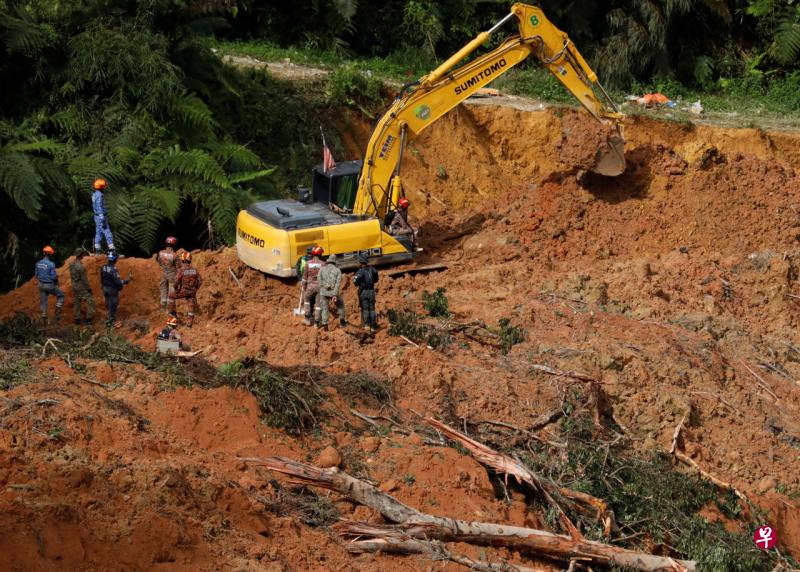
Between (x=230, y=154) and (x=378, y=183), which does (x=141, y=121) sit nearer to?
(x=230, y=154)

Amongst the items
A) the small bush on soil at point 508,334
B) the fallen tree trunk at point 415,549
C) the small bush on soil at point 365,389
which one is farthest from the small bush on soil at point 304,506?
the small bush on soil at point 508,334

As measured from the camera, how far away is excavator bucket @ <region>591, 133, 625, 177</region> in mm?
20328

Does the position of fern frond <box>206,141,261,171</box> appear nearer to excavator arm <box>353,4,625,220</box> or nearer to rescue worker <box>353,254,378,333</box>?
excavator arm <box>353,4,625,220</box>

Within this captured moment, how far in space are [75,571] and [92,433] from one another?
2156mm

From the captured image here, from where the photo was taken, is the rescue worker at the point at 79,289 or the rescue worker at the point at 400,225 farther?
the rescue worker at the point at 400,225

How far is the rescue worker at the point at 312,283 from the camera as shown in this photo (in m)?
15.3

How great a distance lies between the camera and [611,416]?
47.7ft

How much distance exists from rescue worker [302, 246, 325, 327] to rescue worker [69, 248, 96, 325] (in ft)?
9.55

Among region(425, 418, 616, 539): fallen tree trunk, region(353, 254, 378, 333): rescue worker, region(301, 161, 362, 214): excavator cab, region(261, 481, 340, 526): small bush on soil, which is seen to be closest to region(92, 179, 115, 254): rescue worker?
region(301, 161, 362, 214): excavator cab

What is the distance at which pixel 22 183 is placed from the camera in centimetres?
1670

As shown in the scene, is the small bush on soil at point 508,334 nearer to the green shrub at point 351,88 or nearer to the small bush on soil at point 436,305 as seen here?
the small bush on soil at point 436,305

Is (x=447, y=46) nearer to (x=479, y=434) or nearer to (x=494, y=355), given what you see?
(x=494, y=355)

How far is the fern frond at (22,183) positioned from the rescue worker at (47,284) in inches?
58.4

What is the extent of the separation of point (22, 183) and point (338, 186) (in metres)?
4.66
